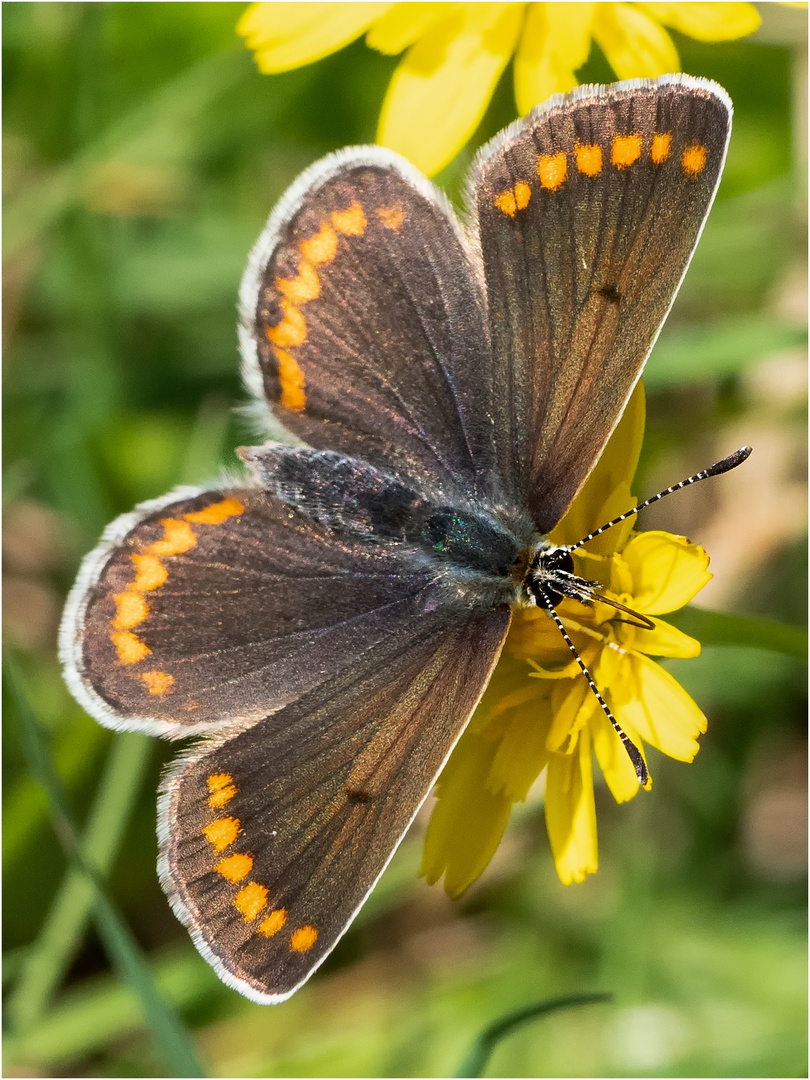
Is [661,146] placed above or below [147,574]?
above

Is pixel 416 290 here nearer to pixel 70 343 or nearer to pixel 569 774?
pixel 569 774

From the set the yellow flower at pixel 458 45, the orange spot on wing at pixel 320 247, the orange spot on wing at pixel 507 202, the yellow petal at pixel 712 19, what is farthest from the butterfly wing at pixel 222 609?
the yellow petal at pixel 712 19

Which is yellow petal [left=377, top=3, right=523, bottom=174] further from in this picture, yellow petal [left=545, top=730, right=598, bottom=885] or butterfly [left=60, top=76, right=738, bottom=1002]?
yellow petal [left=545, top=730, right=598, bottom=885]

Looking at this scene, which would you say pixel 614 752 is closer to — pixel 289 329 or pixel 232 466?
pixel 289 329

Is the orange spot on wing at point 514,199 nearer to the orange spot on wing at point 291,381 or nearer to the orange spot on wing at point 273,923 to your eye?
the orange spot on wing at point 291,381

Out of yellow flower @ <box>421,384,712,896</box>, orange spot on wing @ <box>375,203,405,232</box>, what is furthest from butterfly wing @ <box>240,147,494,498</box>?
yellow flower @ <box>421,384,712,896</box>

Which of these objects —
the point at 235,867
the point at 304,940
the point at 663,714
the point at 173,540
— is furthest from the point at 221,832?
the point at 663,714
